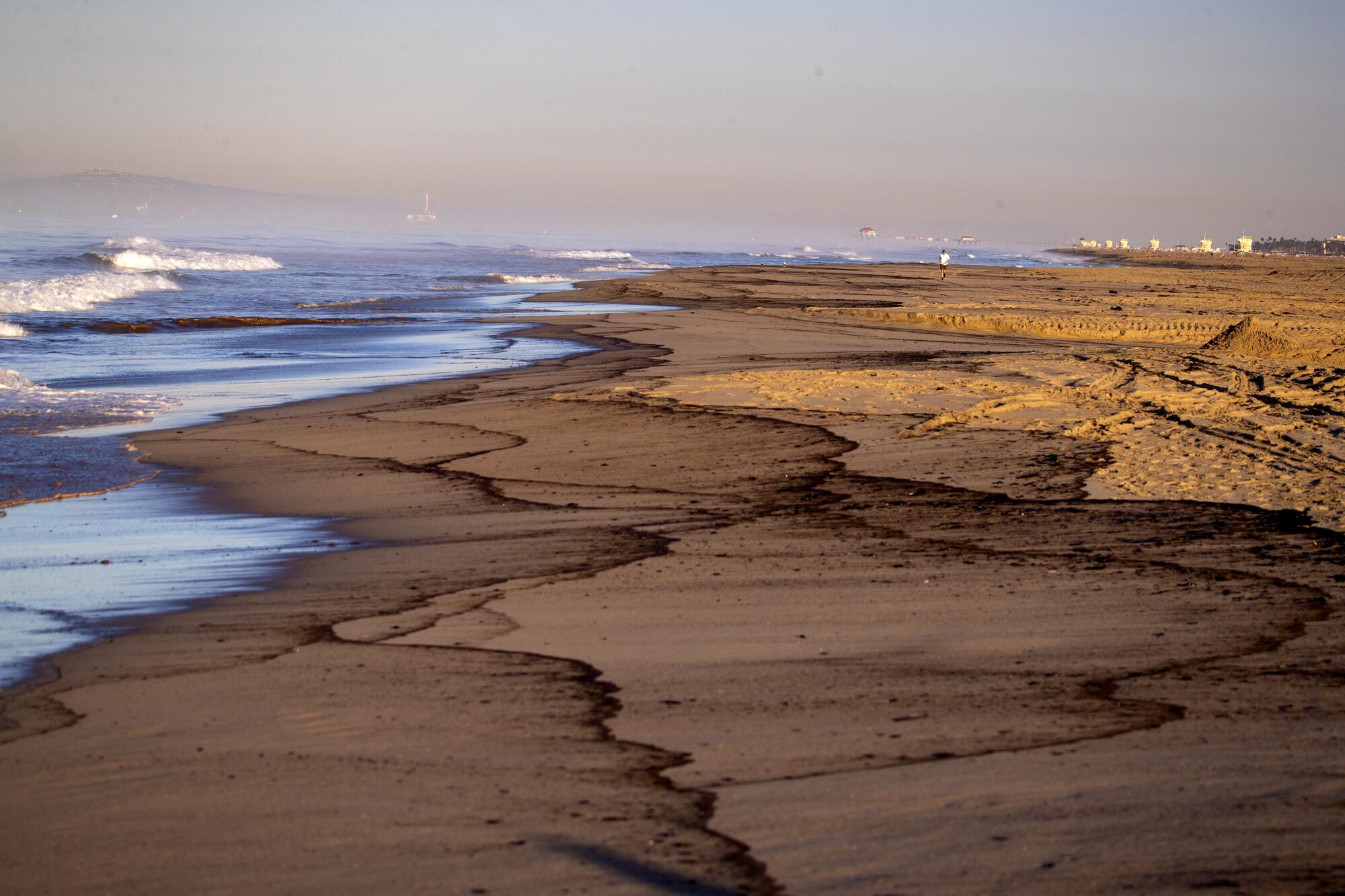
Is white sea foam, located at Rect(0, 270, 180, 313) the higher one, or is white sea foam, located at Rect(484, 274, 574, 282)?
white sea foam, located at Rect(484, 274, 574, 282)

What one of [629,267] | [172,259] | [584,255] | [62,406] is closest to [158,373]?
[62,406]

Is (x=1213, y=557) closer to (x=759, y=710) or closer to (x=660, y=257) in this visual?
(x=759, y=710)

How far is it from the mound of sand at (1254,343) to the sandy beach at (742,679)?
20.4 feet

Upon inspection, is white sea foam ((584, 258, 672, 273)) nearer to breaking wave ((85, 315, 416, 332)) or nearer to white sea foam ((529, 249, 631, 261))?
white sea foam ((529, 249, 631, 261))

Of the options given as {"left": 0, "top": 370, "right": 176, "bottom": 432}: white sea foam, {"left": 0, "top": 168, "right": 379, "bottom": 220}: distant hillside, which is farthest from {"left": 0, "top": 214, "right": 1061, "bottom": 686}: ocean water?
{"left": 0, "top": 168, "right": 379, "bottom": 220}: distant hillside

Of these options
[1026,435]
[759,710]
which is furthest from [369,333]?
[759,710]

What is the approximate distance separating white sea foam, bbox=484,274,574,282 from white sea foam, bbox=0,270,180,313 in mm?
12317

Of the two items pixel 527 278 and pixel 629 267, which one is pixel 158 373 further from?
pixel 629 267

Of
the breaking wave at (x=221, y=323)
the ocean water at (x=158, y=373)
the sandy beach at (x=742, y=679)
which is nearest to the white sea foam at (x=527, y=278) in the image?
the ocean water at (x=158, y=373)

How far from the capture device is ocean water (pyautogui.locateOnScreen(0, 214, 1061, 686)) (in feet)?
19.3

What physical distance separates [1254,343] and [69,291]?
2680 centimetres

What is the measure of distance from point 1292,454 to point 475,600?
20.0 ft

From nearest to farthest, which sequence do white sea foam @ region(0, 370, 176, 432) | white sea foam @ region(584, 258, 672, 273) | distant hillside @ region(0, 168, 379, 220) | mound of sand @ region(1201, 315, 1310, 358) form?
white sea foam @ region(0, 370, 176, 432)
mound of sand @ region(1201, 315, 1310, 358)
white sea foam @ region(584, 258, 672, 273)
distant hillside @ region(0, 168, 379, 220)

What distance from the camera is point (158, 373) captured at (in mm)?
15539
